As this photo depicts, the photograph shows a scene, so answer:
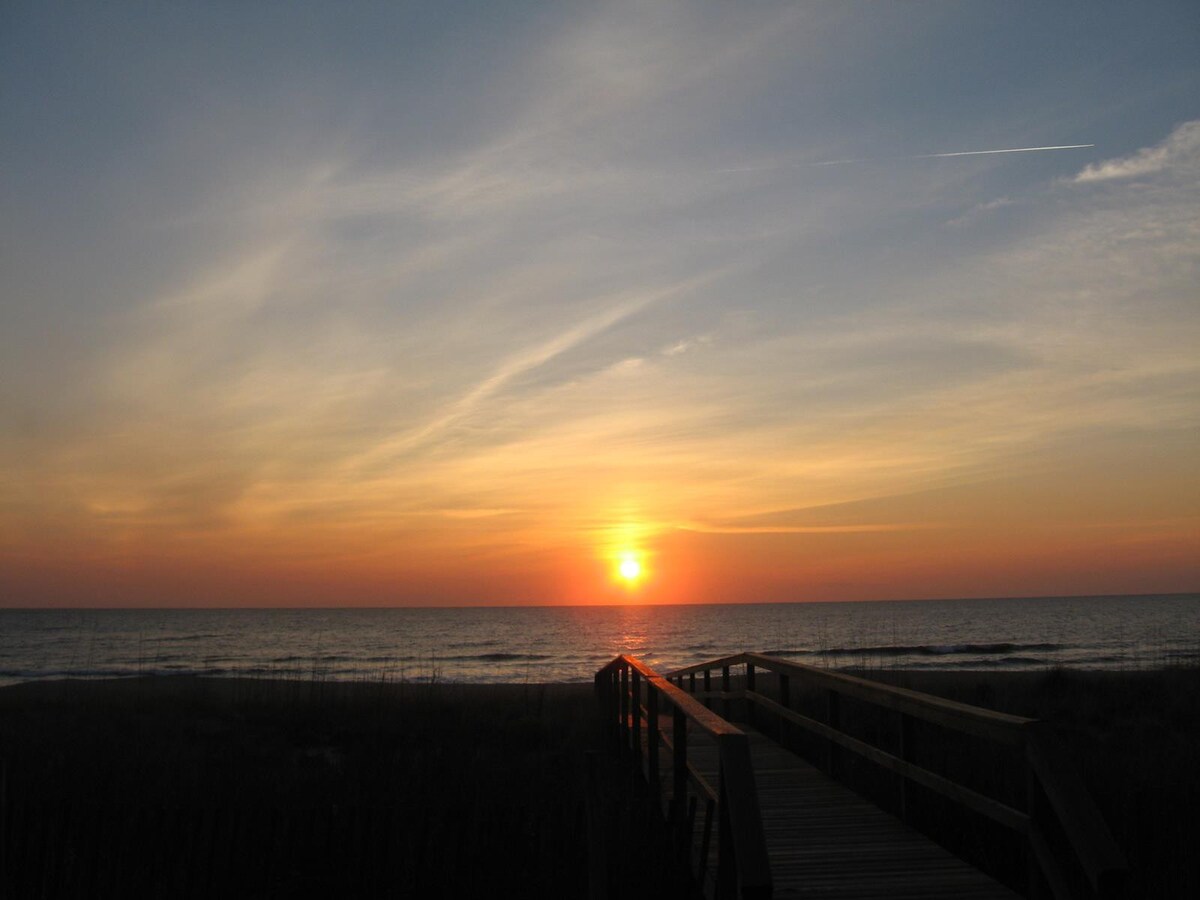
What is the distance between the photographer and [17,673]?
148ft

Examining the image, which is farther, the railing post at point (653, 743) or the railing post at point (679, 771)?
the railing post at point (653, 743)

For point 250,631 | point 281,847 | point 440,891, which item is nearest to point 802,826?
point 440,891

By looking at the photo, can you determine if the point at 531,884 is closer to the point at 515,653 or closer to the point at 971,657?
the point at 971,657

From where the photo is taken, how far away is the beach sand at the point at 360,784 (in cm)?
597

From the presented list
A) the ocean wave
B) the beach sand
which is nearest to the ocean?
the ocean wave

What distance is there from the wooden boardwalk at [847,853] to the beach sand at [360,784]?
907mm

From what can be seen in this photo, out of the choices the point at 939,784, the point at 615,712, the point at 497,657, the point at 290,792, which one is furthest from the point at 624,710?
the point at 497,657

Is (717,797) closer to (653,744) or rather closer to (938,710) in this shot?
(938,710)

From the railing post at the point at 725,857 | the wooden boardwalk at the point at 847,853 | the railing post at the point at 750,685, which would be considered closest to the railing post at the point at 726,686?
the railing post at the point at 750,685

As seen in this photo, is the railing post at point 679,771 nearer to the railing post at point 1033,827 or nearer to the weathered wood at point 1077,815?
the railing post at point 1033,827

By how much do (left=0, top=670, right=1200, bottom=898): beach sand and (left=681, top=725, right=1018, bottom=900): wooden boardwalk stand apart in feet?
2.98

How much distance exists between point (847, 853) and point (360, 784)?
21.1 feet

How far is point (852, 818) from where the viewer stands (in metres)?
6.56

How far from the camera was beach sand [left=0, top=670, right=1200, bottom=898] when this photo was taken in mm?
5969
